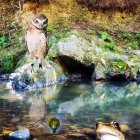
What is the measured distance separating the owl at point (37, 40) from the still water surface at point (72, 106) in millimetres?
1268

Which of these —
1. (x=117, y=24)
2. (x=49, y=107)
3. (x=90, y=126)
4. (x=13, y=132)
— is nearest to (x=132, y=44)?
(x=117, y=24)

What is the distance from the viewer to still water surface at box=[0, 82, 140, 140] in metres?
8.34

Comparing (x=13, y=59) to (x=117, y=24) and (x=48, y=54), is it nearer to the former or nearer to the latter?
(x=48, y=54)

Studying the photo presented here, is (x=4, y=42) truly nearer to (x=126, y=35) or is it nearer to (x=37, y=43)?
(x=37, y=43)

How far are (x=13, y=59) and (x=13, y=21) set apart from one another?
97.9 inches

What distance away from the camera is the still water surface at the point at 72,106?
834cm

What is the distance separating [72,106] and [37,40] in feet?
12.2

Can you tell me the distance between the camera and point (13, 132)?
695 centimetres

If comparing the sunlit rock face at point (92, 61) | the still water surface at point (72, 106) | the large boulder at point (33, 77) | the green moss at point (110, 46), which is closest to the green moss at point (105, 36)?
the green moss at point (110, 46)

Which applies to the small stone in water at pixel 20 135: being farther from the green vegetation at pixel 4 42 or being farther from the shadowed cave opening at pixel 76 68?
the green vegetation at pixel 4 42

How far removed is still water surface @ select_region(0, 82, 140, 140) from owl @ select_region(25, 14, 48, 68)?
49.9 inches

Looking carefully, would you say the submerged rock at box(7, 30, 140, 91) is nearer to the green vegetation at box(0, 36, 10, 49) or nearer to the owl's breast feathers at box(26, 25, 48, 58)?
the owl's breast feathers at box(26, 25, 48, 58)

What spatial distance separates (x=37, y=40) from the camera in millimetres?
13062

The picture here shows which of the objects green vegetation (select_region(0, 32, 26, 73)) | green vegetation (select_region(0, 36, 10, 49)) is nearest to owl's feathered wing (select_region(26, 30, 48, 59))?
green vegetation (select_region(0, 32, 26, 73))
